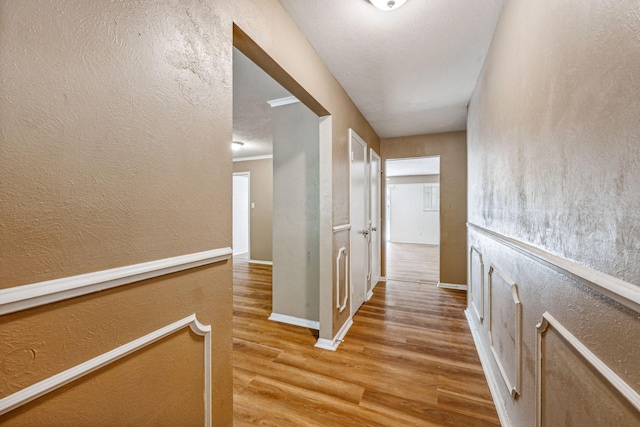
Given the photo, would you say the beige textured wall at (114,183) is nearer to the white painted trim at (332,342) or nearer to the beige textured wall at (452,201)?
the white painted trim at (332,342)

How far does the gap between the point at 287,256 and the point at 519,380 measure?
207 cm

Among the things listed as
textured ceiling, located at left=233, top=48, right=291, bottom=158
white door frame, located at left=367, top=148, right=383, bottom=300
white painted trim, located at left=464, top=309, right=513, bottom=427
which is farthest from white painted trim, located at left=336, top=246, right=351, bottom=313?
textured ceiling, located at left=233, top=48, right=291, bottom=158

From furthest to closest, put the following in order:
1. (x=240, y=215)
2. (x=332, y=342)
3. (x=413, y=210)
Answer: (x=413, y=210), (x=240, y=215), (x=332, y=342)

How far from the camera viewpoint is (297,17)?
154 cm

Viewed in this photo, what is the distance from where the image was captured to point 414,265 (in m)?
5.37

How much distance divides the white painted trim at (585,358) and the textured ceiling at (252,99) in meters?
2.29

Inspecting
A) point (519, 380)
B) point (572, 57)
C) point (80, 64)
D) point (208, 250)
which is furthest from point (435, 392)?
point (80, 64)

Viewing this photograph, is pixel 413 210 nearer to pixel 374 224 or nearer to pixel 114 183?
pixel 374 224

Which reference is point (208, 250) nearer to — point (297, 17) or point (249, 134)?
point (297, 17)

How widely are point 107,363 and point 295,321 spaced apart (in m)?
2.19

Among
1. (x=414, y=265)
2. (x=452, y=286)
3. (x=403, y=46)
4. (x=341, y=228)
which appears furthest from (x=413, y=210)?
(x=403, y=46)

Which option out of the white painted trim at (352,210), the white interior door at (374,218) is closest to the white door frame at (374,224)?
the white interior door at (374,218)

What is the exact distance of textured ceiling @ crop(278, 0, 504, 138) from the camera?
148 centimetres

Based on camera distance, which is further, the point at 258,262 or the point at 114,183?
the point at 258,262
